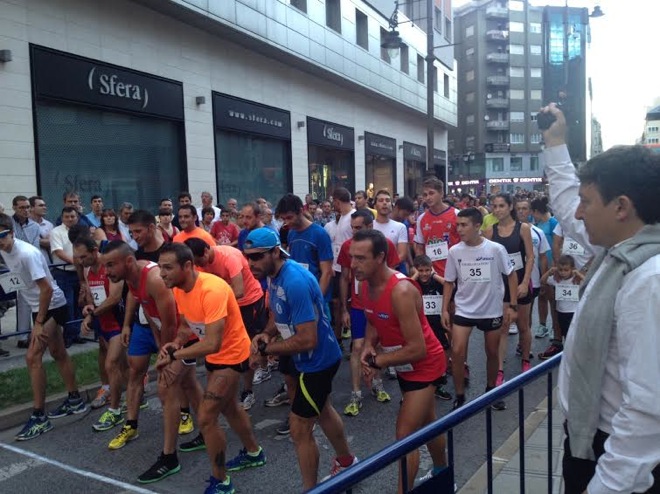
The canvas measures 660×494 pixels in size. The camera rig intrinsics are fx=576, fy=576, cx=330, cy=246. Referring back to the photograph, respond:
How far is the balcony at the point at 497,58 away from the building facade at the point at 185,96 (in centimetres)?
5324

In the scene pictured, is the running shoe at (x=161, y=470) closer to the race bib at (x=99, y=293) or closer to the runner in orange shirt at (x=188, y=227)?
the race bib at (x=99, y=293)

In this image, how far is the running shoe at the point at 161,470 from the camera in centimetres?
419

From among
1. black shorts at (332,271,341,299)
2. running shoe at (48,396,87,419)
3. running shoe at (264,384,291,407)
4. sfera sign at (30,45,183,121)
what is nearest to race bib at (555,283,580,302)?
black shorts at (332,271,341,299)

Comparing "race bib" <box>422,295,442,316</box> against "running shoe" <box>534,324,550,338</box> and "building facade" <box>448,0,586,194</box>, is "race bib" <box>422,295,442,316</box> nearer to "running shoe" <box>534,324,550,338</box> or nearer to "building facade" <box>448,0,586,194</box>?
"running shoe" <box>534,324,550,338</box>

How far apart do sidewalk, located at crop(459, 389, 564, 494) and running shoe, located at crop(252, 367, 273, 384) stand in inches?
Answer: 120

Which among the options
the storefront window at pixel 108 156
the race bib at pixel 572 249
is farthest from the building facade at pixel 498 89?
the race bib at pixel 572 249

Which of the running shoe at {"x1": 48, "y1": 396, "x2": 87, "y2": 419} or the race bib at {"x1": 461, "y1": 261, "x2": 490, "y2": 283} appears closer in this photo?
the race bib at {"x1": 461, "y1": 261, "x2": 490, "y2": 283}

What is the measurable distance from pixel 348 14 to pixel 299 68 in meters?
4.03

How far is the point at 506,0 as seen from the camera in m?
72.1

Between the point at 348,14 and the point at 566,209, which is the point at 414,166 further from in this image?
the point at 566,209

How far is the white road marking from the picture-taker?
441 centimetres

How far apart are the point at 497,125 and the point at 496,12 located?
13.9 meters

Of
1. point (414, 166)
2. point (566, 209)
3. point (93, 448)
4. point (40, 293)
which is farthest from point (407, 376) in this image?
point (414, 166)

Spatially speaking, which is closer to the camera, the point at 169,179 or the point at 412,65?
the point at 169,179
